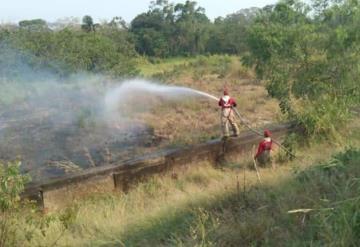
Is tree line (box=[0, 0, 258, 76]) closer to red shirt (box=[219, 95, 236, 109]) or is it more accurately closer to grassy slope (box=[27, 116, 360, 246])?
red shirt (box=[219, 95, 236, 109])

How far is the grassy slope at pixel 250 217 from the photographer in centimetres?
397

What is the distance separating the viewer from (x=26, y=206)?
21.1ft

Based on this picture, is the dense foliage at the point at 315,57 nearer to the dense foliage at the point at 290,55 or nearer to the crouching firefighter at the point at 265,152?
the dense foliage at the point at 290,55

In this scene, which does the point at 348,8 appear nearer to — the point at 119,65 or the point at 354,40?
the point at 354,40

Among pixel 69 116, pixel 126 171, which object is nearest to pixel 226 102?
pixel 126 171

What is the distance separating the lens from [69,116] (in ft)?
50.4

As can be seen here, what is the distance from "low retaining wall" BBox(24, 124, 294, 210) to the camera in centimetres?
764

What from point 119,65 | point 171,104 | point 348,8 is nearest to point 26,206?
point 348,8

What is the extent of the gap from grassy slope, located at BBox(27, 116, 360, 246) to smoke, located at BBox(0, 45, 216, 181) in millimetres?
4298

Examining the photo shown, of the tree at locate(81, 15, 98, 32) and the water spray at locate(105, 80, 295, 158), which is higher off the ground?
the tree at locate(81, 15, 98, 32)

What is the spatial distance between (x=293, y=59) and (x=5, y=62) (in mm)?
11611

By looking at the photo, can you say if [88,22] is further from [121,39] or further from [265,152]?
[265,152]

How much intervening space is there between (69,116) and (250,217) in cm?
1162

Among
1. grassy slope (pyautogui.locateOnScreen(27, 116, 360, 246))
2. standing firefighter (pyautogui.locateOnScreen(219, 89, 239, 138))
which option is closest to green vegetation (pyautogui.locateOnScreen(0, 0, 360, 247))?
grassy slope (pyautogui.locateOnScreen(27, 116, 360, 246))
